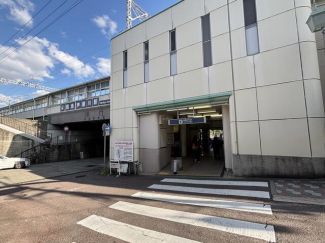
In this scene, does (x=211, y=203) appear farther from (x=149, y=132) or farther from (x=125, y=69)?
(x=125, y=69)

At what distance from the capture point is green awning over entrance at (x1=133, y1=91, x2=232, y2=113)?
8922 mm

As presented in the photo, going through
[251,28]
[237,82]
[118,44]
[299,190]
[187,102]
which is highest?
[118,44]

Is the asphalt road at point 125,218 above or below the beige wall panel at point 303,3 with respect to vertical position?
below

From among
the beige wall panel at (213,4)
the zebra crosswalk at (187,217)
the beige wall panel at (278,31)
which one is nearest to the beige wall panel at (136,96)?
the beige wall panel at (213,4)

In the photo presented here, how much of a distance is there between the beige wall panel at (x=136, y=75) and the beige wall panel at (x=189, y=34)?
3.01 metres

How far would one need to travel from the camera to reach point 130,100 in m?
12.4

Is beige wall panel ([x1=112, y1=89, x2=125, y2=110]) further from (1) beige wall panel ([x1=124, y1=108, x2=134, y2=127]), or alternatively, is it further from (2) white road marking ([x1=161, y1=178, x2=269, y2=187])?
(2) white road marking ([x1=161, y1=178, x2=269, y2=187])

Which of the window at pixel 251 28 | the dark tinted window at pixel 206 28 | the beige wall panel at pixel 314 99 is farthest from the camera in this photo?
the dark tinted window at pixel 206 28

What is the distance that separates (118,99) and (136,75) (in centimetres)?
232

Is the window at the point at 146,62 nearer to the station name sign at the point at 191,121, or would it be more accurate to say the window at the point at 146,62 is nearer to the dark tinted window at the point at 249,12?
the station name sign at the point at 191,121

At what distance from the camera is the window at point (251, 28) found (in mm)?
8398

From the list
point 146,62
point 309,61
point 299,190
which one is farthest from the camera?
point 146,62

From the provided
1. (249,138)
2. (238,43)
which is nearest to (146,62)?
(238,43)

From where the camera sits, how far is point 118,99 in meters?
13.1
